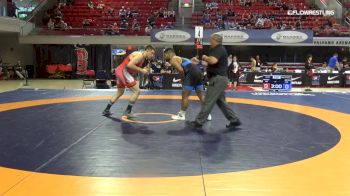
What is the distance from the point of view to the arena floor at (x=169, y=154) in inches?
153

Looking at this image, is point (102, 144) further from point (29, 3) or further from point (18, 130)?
point (29, 3)

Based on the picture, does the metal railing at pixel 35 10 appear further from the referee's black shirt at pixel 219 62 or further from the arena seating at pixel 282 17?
the referee's black shirt at pixel 219 62

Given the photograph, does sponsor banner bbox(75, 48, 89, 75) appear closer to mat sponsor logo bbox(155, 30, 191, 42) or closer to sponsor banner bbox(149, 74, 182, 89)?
mat sponsor logo bbox(155, 30, 191, 42)

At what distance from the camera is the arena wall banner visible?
20281mm

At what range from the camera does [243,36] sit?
67.3ft

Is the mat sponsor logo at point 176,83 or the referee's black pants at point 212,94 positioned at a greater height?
the referee's black pants at point 212,94

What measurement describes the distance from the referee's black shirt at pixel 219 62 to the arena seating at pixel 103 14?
15.7 meters

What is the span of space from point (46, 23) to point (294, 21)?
1492 centimetres

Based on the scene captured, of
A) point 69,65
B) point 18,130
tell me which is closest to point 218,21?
point 69,65

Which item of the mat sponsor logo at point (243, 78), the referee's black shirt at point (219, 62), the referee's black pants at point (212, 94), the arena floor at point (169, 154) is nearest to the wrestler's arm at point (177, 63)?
the referee's black shirt at point (219, 62)

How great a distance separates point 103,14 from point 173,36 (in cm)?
631

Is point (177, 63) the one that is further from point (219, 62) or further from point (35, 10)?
point (35, 10)

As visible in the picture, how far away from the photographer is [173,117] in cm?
779
